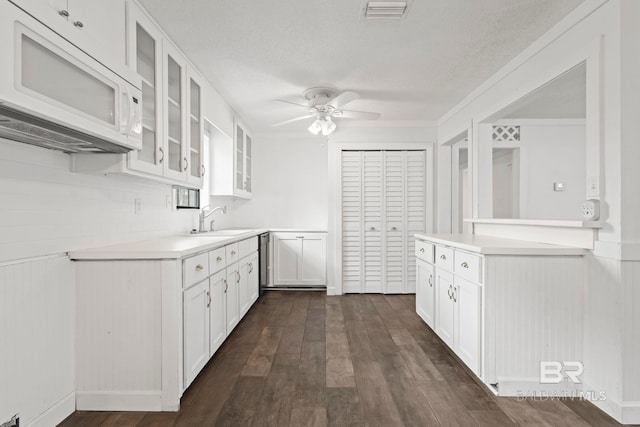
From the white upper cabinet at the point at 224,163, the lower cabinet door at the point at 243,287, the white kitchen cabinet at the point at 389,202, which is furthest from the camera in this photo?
the white kitchen cabinet at the point at 389,202

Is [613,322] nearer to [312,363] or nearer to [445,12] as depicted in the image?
[312,363]

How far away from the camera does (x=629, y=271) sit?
1.85 m

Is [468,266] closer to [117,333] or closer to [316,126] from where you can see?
[316,126]

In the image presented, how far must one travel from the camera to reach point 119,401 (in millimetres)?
1912

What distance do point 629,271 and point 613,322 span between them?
290 mm

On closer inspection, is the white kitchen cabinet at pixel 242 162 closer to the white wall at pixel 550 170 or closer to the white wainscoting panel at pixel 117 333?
the white wainscoting panel at pixel 117 333

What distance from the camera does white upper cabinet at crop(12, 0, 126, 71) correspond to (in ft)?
4.17

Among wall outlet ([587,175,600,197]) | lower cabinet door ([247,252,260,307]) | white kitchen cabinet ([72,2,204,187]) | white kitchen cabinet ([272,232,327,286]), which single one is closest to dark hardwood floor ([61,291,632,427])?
lower cabinet door ([247,252,260,307])

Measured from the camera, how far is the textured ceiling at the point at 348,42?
7.00ft

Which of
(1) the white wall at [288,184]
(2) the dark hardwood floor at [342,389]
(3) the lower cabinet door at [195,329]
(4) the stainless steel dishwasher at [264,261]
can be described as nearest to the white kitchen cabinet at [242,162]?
(1) the white wall at [288,184]

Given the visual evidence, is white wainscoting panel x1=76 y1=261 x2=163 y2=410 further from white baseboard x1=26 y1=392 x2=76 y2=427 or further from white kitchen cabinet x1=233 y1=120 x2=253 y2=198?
white kitchen cabinet x1=233 y1=120 x2=253 y2=198

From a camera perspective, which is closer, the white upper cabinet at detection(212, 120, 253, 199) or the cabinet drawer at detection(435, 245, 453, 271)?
the cabinet drawer at detection(435, 245, 453, 271)

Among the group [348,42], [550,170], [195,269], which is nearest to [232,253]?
[195,269]

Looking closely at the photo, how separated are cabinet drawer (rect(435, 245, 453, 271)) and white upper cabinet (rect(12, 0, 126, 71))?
246 centimetres
